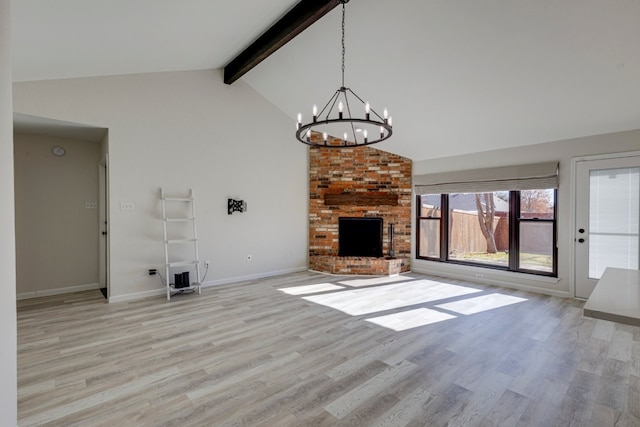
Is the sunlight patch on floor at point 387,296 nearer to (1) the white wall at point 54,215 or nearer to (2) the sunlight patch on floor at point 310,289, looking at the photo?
(2) the sunlight patch on floor at point 310,289

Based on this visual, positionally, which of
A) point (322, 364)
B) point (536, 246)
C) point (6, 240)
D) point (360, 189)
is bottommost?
point (322, 364)

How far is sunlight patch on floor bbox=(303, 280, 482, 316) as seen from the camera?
389cm

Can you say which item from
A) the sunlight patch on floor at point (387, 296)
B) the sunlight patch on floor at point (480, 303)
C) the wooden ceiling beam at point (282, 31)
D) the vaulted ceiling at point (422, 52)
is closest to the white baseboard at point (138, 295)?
the sunlight patch on floor at point (387, 296)

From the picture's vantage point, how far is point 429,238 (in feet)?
19.9

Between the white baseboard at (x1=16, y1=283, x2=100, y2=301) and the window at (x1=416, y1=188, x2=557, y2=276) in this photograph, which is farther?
the window at (x1=416, y1=188, x2=557, y2=276)

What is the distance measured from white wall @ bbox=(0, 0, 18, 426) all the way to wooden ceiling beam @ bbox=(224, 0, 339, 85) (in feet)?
8.31

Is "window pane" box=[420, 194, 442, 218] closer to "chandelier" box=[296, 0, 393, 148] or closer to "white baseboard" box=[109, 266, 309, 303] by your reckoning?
"chandelier" box=[296, 0, 393, 148]

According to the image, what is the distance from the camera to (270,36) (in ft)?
12.5

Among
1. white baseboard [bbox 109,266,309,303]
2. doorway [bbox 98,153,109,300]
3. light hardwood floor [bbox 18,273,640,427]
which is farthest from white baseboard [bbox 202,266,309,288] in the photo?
doorway [bbox 98,153,109,300]

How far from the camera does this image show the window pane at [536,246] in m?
4.67

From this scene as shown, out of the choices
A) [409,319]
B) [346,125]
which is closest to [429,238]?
[346,125]

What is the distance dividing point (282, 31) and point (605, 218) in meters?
4.90

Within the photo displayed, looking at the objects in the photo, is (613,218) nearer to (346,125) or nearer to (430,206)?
(430,206)

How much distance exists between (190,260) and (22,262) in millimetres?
2186
